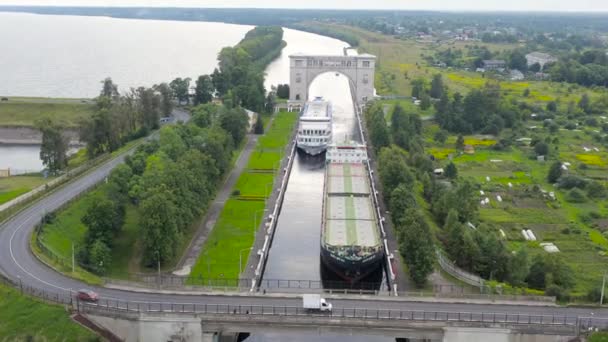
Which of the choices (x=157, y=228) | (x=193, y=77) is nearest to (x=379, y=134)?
(x=157, y=228)

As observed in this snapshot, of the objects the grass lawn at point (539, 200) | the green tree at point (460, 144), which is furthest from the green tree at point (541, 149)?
the green tree at point (460, 144)

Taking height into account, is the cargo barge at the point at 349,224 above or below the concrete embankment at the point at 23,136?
above

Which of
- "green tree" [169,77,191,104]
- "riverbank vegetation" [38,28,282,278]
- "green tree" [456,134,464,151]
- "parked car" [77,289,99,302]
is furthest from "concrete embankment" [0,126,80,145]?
"parked car" [77,289,99,302]

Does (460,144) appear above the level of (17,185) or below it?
below

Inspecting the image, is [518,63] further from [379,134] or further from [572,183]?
[572,183]

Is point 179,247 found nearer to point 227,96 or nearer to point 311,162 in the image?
point 311,162

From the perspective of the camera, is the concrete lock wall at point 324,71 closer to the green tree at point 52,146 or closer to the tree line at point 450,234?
the tree line at point 450,234
